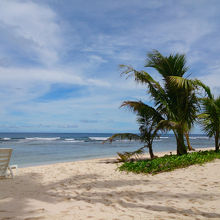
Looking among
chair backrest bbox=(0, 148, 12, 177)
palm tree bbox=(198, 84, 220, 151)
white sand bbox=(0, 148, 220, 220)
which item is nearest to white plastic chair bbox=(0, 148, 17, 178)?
chair backrest bbox=(0, 148, 12, 177)

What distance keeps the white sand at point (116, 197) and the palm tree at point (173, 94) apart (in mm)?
3037

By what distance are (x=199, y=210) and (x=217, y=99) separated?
8318 millimetres

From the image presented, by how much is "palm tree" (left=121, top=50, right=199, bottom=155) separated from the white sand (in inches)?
120

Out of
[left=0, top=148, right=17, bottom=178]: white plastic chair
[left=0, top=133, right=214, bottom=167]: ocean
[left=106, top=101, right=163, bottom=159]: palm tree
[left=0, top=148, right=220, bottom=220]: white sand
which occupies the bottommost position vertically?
[left=0, top=133, right=214, bottom=167]: ocean

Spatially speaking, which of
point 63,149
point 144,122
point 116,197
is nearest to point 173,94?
point 144,122

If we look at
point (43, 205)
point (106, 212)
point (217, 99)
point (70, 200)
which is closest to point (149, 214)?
point (106, 212)

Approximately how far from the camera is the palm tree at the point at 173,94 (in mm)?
8836

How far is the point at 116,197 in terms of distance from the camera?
13.2ft

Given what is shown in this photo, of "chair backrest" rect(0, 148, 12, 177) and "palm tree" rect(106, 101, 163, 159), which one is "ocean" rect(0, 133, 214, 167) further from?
"chair backrest" rect(0, 148, 12, 177)

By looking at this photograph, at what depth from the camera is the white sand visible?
3.13 m

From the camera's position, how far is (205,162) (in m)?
7.34

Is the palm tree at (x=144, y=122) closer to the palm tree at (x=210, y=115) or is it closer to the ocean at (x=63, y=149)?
the ocean at (x=63, y=149)

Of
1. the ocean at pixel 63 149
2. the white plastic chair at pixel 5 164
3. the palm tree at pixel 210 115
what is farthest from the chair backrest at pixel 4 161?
the palm tree at pixel 210 115

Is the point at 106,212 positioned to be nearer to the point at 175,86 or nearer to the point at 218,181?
the point at 218,181
